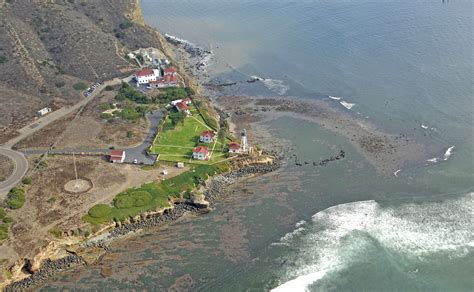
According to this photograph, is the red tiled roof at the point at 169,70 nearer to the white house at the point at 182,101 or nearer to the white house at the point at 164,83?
the white house at the point at 164,83

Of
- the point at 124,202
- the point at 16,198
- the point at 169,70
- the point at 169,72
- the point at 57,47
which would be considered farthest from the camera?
the point at 57,47

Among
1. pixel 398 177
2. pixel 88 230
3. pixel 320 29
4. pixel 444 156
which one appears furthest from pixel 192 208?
pixel 320 29

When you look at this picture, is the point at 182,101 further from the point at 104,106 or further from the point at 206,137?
the point at 206,137

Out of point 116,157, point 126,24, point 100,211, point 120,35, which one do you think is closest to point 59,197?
point 100,211

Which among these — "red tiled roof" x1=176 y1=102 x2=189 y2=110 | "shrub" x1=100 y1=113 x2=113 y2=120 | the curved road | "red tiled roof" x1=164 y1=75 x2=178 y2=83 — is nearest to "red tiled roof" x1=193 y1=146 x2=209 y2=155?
"red tiled roof" x1=176 y1=102 x2=189 y2=110

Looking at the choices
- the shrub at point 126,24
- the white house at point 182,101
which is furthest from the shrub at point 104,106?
the shrub at point 126,24

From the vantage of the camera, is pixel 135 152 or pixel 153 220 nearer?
pixel 153 220
